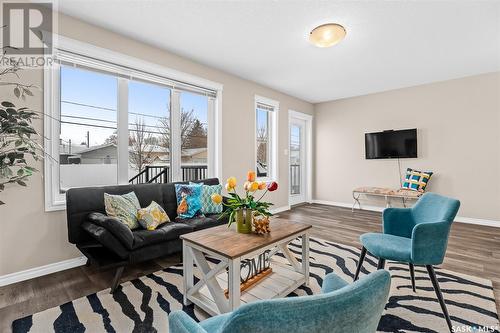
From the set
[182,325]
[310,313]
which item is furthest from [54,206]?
[310,313]

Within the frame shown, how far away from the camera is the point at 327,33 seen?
105 inches

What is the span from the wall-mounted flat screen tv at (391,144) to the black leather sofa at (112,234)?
4021 millimetres

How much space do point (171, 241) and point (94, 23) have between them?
248 cm

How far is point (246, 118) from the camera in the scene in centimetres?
451

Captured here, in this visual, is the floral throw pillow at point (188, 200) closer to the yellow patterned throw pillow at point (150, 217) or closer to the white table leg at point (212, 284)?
the yellow patterned throw pillow at point (150, 217)

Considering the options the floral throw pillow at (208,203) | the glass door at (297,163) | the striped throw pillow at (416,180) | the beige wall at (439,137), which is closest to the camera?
the floral throw pillow at (208,203)

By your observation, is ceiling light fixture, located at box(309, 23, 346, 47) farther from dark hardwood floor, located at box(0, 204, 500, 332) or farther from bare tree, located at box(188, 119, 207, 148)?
dark hardwood floor, located at box(0, 204, 500, 332)

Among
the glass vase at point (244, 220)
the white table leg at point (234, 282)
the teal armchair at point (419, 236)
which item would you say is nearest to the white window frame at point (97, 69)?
the glass vase at point (244, 220)

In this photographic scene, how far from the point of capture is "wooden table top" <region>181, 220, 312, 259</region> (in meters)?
1.65

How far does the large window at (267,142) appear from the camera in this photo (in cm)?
510

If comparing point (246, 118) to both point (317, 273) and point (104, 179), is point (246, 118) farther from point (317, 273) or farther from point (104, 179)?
point (317, 273)

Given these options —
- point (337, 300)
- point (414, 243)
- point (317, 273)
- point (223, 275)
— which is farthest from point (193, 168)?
point (337, 300)

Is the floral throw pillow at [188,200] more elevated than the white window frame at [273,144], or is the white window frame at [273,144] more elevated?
the white window frame at [273,144]

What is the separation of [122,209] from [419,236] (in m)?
2.59
